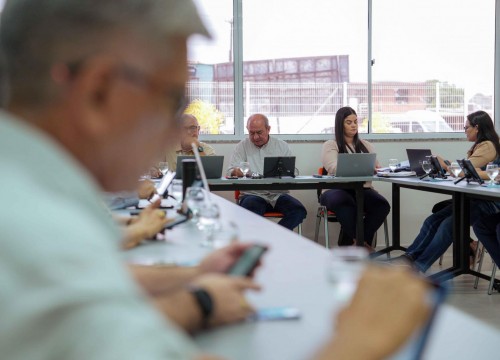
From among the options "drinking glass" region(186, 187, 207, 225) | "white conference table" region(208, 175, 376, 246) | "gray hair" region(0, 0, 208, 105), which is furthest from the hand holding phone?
"white conference table" region(208, 175, 376, 246)

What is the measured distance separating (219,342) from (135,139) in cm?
52

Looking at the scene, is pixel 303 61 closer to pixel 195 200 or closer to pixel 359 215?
pixel 359 215

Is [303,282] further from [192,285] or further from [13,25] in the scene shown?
[13,25]

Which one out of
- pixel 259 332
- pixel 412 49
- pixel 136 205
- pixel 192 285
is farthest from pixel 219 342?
pixel 412 49

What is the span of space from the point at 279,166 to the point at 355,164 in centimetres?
65

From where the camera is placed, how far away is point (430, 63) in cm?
681

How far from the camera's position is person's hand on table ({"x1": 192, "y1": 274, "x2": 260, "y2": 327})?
1047mm

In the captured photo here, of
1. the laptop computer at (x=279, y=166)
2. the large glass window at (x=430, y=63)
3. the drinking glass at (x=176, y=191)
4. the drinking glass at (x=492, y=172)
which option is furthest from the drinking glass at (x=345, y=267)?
the large glass window at (x=430, y=63)

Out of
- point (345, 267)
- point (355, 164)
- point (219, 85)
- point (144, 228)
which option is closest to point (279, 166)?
point (355, 164)

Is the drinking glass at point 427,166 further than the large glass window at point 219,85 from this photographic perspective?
No

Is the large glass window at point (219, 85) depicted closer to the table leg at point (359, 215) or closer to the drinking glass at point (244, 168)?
the drinking glass at point (244, 168)

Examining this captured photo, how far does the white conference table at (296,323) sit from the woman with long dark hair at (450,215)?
319 centimetres

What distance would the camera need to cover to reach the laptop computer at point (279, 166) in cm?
536

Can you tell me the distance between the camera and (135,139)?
1.78 feet
